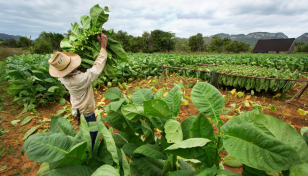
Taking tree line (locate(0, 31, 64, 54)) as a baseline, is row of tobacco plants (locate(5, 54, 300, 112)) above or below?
below

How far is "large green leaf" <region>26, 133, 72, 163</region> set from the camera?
2.05ft

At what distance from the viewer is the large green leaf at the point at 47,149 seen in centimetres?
62

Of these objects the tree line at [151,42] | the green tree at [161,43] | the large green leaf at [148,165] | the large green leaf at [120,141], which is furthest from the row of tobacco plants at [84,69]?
the green tree at [161,43]

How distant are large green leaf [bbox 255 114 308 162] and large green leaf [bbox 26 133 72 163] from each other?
891 mm

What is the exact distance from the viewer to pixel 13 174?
239 centimetres

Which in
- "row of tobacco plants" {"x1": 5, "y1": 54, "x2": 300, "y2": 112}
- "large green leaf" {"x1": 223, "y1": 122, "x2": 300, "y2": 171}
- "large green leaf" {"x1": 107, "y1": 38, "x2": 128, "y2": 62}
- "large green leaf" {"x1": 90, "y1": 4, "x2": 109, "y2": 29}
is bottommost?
"row of tobacco plants" {"x1": 5, "y1": 54, "x2": 300, "y2": 112}

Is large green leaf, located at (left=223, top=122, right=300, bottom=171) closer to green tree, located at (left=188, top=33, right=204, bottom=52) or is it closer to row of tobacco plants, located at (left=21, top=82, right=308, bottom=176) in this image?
row of tobacco plants, located at (left=21, top=82, right=308, bottom=176)

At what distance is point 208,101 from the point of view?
0.74m

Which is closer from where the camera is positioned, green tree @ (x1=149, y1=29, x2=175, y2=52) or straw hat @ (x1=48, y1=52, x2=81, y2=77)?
straw hat @ (x1=48, y1=52, x2=81, y2=77)

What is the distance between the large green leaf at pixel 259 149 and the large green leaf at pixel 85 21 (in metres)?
2.29

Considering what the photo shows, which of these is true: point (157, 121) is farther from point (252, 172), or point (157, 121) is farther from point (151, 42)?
point (151, 42)

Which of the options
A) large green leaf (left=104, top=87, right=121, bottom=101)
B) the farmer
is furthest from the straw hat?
large green leaf (left=104, top=87, right=121, bottom=101)

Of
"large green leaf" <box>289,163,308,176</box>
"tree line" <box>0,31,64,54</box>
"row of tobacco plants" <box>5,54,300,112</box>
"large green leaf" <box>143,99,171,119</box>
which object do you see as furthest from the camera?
"tree line" <box>0,31,64,54</box>

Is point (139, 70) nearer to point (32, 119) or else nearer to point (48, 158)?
point (32, 119)
